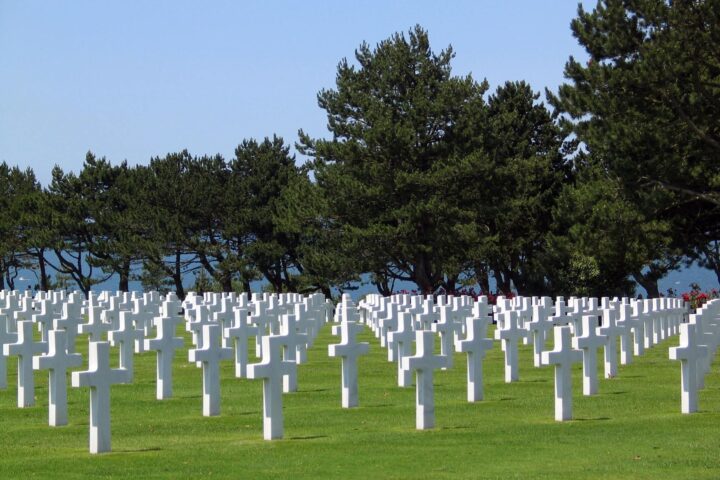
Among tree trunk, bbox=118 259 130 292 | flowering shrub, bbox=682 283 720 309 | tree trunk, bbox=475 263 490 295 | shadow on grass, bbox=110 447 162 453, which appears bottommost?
shadow on grass, bbox=110 447 162 453

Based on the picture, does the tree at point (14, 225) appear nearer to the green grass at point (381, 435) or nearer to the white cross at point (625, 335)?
the white cross at point (625, 335)

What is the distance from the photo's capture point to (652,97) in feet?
104

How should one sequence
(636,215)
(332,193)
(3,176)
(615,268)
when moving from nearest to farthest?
(636,215)
(615,268)
(332,193)
(3,176)

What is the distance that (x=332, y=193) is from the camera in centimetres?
5050

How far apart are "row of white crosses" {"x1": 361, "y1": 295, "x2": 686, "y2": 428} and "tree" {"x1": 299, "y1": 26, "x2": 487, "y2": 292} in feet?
59.0

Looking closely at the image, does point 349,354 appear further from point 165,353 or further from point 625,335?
point 625,335

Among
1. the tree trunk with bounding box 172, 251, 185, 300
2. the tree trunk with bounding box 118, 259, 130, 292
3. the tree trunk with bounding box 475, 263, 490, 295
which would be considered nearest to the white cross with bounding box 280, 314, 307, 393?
the tree trunk with bounding box 475, 263, 490, 295

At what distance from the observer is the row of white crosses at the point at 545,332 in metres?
13.7

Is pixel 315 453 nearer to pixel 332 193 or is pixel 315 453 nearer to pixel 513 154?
pixel 332 193

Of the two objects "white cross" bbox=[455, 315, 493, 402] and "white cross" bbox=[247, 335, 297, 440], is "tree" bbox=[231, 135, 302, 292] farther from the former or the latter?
"white cross" bbox=[247, 335, 297, 440]

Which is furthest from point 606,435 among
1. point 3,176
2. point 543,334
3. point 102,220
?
point 3,176

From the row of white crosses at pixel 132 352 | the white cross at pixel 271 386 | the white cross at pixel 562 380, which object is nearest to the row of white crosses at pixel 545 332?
the white cross at pixel 562 380

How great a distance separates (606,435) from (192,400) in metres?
5.42

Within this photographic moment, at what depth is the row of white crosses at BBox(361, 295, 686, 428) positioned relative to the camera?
538 inches
